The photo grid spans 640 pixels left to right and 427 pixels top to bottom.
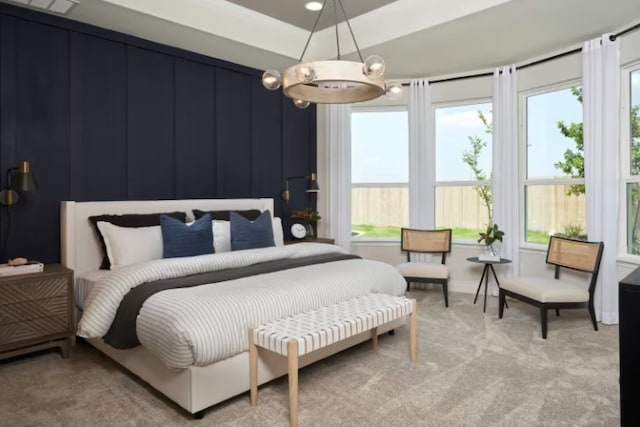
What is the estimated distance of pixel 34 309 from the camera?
3.07 m

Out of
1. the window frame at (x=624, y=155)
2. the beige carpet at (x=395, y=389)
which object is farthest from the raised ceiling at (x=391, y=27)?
the beige carpet at (x=395, y=389)

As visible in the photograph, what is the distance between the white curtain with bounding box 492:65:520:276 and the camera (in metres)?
4.91

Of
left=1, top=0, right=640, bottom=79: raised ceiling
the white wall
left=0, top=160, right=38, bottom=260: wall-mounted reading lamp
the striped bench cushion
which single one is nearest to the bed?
the striped bench cushion

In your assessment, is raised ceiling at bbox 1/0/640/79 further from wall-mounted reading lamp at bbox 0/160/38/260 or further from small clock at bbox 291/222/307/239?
small clock at bbox 291/222/307/239

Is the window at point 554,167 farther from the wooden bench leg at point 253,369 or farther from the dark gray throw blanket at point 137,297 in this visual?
the wooden bench leg at point 253,369

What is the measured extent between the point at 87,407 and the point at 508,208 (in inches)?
176

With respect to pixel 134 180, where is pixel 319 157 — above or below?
above

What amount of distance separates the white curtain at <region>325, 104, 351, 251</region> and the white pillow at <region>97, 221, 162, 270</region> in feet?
8.65

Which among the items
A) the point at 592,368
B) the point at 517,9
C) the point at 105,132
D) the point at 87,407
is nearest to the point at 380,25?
the point at 517,9

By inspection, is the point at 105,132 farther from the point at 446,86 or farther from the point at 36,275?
the point at 446,86

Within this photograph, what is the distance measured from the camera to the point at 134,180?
4.21m

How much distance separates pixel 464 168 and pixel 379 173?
3.66ft

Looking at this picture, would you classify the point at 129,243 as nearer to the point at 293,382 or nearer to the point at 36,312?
the point at 36,312

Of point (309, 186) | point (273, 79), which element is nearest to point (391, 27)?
point (273, 79)
